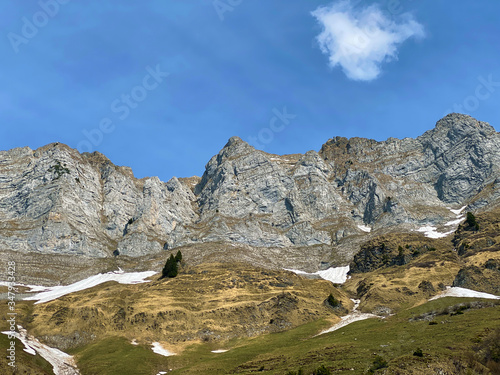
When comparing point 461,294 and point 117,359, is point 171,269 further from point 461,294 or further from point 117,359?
point 461,294

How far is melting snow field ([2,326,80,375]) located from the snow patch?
17125mm

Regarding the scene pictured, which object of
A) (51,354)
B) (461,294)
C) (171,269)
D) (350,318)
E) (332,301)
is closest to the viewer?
(51,354)

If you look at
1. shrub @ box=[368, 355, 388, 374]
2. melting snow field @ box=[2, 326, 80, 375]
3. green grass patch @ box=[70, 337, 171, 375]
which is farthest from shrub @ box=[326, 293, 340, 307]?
melting snow field @ box=[2, 326, 80, 375]

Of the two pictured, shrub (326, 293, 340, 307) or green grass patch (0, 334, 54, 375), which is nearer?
green grass patch (0, 334, 54, 375)

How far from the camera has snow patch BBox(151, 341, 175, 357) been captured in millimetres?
93000

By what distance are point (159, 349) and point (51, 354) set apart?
22947 mm

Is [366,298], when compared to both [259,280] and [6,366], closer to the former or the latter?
[259,280]

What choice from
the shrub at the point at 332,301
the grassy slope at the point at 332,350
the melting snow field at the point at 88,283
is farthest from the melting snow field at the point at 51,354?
the shrub at the point at 332,301

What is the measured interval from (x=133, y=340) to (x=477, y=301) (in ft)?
262

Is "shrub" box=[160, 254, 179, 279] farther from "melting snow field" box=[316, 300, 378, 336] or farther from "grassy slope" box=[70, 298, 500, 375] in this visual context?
"melting snow field" box=[316, 300, 378, 336]

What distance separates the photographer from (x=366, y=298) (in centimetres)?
12131

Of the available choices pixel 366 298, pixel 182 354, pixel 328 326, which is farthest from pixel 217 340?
pixel 366 298

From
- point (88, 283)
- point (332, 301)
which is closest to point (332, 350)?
point (332, 301)

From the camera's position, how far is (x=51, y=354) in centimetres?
9006
